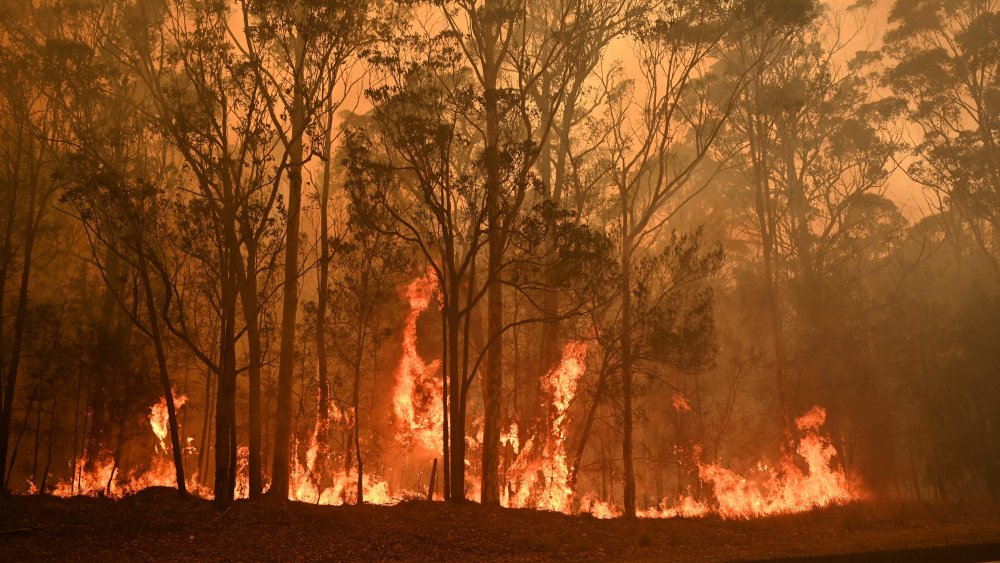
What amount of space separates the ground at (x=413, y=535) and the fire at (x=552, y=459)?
19.2 feet

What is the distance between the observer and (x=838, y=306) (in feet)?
116

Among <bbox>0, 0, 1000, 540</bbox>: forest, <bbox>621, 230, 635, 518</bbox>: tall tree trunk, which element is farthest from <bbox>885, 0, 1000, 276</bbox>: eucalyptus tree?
<bbox>621, 230, 635, 518</bbox>: tall tree trunk

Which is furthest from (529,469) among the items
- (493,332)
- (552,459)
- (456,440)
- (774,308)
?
(774,308)

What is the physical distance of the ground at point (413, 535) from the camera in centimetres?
1117

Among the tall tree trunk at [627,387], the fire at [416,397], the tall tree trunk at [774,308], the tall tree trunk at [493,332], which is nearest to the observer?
the tall tree trunk at [493,332]

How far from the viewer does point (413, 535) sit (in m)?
13.1

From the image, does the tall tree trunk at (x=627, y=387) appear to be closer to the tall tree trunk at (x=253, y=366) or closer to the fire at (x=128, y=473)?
the tall tree trunk at (x=253, y=366)

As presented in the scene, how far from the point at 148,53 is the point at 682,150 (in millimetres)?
29181

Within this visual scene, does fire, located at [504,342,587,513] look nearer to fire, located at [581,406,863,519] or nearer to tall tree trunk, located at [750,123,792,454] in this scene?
fire, located at [581,406,863,519]

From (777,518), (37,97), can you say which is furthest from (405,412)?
(37,97)

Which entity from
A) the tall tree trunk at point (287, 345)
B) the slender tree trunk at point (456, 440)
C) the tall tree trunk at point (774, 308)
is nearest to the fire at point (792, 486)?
the tall tree trunk at point (774, 308)

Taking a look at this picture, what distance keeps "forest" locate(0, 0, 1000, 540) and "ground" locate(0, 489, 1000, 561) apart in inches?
50.1

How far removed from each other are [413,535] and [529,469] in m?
10.3

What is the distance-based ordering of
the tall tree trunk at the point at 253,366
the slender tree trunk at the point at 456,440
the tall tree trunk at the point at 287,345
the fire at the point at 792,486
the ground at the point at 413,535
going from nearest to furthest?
1. the ground at the point at 413,535
2. the tall tree trunk at the point at 253,366
3. the slender tree trunk at the point at 456,440
4. the tall tree trunk at the point at 287,345
5. the fire at the point at 792,486
